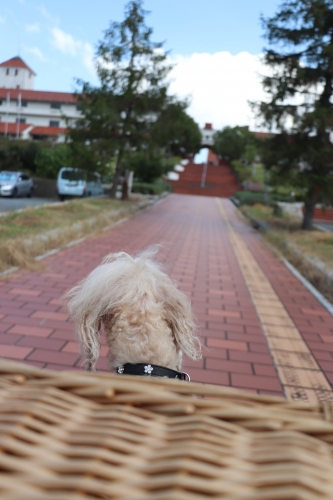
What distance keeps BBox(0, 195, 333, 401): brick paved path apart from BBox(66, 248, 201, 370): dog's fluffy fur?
1294mm

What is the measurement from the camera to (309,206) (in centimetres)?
1398

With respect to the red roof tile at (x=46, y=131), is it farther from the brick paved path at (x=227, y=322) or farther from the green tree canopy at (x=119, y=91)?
the brick paved path at (x=227, y=322)

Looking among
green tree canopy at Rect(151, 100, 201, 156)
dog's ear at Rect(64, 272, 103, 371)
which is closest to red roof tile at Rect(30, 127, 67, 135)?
green tree canopy at Rect(151, 100, 201, 156)

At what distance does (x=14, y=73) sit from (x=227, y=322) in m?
75.5

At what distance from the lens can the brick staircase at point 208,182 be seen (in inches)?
1719

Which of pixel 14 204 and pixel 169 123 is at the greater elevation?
pixel 169 123

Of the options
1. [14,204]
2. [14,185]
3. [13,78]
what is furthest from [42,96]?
[14,204]

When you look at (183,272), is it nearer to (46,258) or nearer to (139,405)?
(46,258)

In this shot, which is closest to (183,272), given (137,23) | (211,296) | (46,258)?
(211,296)

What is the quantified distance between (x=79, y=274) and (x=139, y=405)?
5884 millimetres

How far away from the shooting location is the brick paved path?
12.2 ft

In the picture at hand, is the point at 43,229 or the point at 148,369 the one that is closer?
the point at 148,369

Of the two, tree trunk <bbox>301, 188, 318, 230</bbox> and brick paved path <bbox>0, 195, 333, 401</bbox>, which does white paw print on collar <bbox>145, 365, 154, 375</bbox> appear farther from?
tree trunk <bbox>301, 188, 318, 230</bbox>

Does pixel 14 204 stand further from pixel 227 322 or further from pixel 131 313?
pixel 131 313
